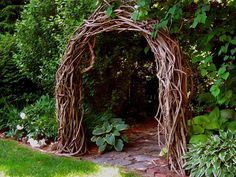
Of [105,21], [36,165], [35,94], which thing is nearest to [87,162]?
[36,165]

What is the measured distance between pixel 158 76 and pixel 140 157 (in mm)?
954

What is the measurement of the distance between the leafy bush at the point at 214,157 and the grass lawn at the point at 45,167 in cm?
54

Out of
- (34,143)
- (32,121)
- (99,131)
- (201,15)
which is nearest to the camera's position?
(201,15)

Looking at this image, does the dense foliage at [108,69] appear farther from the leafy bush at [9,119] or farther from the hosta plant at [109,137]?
the hosta plant at [109,137]

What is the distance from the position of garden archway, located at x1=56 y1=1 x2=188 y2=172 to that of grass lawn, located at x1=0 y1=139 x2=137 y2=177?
349mm

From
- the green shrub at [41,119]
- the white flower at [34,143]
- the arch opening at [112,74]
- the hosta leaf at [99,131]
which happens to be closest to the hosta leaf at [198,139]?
the hosta leaf at [99,131]

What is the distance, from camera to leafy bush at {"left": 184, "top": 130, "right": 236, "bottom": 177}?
9.73 feet

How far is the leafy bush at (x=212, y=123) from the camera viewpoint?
339 cm

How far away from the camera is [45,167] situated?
3.53 meters

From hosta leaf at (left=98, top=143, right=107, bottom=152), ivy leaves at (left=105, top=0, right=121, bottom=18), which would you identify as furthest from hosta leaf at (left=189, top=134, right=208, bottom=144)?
ivy leaves at (left=105, top=0, right=121, bottom=18)

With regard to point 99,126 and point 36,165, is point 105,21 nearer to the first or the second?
point 99,126

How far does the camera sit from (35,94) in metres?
5.55

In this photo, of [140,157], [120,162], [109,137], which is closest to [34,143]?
[109,137]

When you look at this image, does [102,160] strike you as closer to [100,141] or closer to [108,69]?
[100,141]
